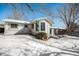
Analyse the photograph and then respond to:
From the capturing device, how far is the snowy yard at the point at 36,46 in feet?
9.45

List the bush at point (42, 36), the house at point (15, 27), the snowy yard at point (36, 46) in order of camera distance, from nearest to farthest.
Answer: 1. the snowy yard at point (36, 46)
2. the bush at point (42, 36)
3. the house at point (15, 27)

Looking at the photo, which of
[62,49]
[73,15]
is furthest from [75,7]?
[62,49]

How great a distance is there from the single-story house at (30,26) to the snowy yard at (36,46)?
164 mm

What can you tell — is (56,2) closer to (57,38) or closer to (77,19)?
(77,19)

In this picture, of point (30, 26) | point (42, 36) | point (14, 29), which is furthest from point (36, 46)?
point (14, 29)

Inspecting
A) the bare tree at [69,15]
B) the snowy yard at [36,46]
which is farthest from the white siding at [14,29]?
the bare tree at [69,15]

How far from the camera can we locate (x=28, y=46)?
2947 mm

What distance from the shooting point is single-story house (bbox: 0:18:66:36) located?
3.06 m

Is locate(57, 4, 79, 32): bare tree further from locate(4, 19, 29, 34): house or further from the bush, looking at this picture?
locate(4, 19, 29, 34): house

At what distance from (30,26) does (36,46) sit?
53 cm

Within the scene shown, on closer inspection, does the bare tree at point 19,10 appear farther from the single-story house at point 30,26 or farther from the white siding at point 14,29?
the white siding at point 14,29

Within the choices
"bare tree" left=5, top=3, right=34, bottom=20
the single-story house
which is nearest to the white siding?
the single-story house

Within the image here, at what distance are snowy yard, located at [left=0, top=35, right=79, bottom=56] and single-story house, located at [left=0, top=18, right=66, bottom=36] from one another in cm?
16

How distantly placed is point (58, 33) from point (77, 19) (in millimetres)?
532
